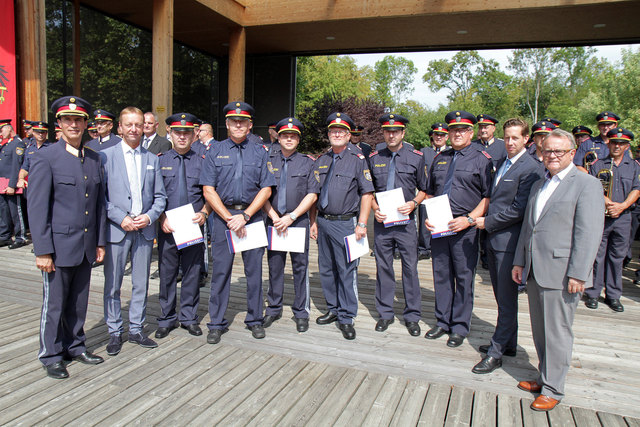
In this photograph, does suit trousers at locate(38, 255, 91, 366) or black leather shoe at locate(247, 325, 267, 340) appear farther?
black leather shoe at locate(247, 325, 267, 340)

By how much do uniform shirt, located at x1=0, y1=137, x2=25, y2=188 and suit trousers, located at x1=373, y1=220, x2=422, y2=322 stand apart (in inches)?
267

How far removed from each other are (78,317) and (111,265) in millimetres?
485

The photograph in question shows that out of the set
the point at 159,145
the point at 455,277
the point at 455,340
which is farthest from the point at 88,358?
the point at 159,145

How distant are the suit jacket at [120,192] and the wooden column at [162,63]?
5.66m

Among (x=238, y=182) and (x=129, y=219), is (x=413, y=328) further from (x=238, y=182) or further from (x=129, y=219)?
(x=129, y=219)

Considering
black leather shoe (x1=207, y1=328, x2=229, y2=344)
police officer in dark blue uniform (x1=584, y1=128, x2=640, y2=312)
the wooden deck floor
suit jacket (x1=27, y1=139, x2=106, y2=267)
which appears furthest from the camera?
police officer in dark blue uniform (x1=584, y1=128, x2=640, y2=312)

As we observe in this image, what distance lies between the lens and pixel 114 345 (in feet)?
12.6

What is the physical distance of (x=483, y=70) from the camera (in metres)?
57.7

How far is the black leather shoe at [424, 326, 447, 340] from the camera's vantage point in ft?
14.3

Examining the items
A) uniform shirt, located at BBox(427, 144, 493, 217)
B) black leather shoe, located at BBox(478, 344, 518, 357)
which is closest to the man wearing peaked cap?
uniform shirt, located at BBox(427, 144, 493, 217)

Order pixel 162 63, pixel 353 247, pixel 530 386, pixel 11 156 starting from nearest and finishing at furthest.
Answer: pixel 530 386, pixel 353 247, pixel 11 156, pixel 162 63

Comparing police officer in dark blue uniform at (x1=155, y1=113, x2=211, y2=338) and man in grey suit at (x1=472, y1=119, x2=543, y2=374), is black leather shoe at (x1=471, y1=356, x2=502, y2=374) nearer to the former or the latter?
man in grey suit at (x1=472, y1=119, x2=543, y2=374)

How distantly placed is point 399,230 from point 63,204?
2910 mm

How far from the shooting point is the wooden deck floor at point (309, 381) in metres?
2.95
